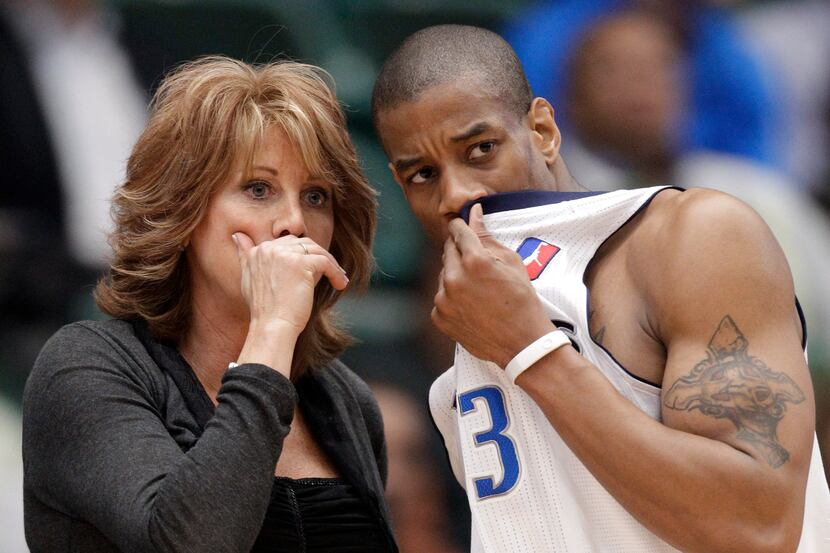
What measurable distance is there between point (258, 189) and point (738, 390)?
119 centimetres

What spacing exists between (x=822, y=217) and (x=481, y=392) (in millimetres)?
2736

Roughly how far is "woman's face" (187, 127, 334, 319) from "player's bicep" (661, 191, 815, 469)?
917 millimetres

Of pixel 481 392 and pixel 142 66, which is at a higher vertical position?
pixel 142 66

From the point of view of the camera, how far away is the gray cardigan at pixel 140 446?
85.7 inches

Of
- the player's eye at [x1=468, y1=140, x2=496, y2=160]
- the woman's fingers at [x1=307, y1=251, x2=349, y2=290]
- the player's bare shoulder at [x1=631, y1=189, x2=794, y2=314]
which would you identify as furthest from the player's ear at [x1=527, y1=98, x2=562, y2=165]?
the woman's fingers at [x1=307, y1=251, x2=349, y2=290]

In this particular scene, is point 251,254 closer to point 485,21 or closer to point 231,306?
point 231,306

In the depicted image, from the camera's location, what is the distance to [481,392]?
2408 millimetres

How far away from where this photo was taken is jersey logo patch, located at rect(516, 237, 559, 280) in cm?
240

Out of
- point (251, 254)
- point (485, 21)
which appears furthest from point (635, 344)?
point (485, 21)

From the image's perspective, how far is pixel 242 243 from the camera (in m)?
2.60

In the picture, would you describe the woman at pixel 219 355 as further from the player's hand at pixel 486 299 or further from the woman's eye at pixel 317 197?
the player's hand at pixel 486 299

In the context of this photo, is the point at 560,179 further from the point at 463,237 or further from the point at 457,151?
the point at 463,237

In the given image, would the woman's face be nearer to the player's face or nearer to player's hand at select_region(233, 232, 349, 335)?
player's hand at select_region(233, 232, 349, 335)

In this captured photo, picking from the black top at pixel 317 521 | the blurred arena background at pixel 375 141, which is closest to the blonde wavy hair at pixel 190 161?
the black top at pixel 317 521
